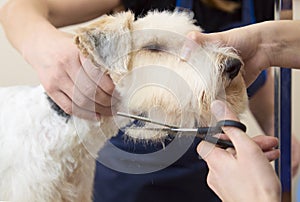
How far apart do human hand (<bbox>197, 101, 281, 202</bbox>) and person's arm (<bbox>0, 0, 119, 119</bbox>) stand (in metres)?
0.24

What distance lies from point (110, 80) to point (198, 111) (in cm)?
15

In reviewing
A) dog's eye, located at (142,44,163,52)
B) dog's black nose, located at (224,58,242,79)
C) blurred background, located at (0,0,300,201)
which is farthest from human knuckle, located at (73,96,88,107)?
blurred background, located at (0,0,300,201)

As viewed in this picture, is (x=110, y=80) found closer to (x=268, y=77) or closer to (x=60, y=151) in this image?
(x=60, y=151)

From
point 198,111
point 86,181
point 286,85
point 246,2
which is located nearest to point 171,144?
point 198,111

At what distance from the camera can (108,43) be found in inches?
30.6

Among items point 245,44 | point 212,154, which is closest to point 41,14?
point 245,44

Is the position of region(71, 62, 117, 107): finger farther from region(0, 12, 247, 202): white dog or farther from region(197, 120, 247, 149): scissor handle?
region(197, 120, 247, 149): scissor handle

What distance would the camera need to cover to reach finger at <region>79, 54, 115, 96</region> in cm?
80

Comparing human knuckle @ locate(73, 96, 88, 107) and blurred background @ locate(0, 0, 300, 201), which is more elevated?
human knuckle @ locate(73, 96, 88, 107)

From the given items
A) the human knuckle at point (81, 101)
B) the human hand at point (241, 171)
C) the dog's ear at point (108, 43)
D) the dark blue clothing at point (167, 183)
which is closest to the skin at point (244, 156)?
the human hand at point (241, 171)

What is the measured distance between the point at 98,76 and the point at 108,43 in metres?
0.06

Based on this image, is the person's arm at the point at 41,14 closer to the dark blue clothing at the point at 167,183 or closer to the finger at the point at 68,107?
the finger at the point at 68,107

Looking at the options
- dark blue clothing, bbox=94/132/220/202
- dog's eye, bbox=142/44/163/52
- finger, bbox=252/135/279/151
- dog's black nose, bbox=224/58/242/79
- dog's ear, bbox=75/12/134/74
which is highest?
dog's ear, bbox=75/12/134/74

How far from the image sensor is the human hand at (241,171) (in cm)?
59
